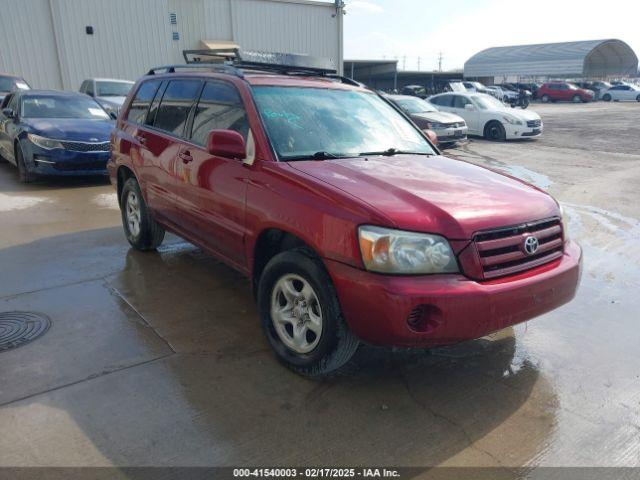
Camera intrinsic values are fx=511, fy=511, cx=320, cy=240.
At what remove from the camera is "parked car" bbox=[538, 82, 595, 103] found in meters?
43.2

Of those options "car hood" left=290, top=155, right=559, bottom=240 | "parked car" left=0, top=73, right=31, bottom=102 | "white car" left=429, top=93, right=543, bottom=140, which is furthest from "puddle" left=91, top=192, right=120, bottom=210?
"white car" left=429, top=93, right=543, bottom=140

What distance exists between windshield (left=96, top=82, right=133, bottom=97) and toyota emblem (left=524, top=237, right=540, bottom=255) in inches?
582

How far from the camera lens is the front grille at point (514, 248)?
274 centimetres

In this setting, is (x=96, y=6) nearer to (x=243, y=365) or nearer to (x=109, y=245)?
(x=109, y=245)

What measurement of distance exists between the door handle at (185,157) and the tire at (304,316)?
1.40m

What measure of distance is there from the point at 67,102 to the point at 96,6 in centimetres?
1332

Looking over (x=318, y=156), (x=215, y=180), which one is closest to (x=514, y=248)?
(x=318, y=156)

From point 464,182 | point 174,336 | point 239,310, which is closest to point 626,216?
point 464,182

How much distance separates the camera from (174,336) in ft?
11.9

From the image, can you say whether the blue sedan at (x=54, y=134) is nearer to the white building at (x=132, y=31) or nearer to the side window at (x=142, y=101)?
the side window at (x=142, y=101)

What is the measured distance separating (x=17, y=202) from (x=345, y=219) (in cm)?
682

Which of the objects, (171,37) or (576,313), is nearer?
(576,313)

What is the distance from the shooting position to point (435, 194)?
2.97 meters

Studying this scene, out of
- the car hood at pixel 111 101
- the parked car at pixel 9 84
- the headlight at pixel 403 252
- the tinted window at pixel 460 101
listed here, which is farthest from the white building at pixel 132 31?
the headlight at pixel 403 252
